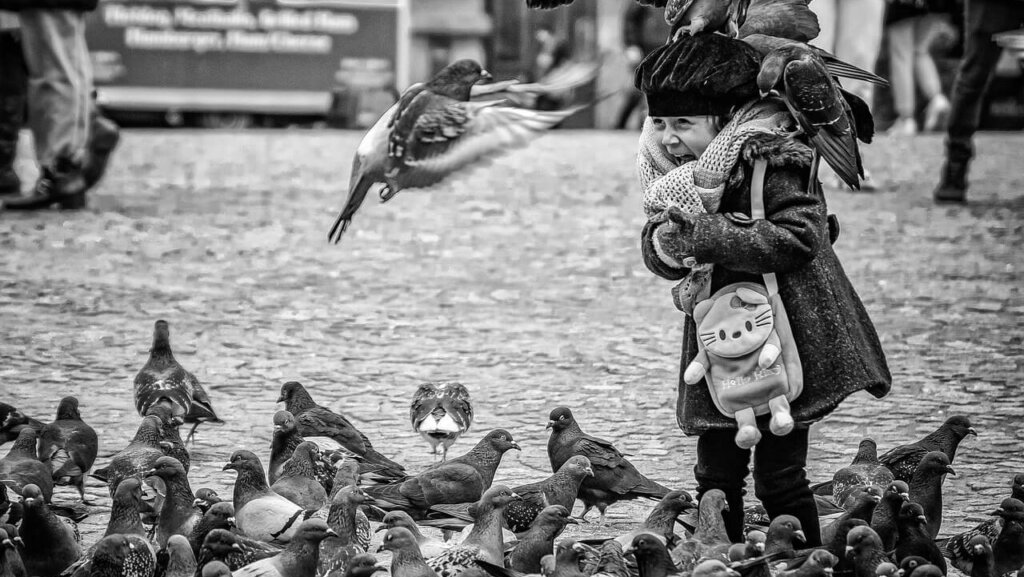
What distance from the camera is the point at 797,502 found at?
4.69 metres

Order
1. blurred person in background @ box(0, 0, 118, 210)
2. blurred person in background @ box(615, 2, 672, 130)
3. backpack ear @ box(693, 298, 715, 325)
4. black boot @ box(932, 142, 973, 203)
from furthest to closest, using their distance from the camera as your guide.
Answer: blurred person in background @ box(615, 2, 672, 130)
black boot @ box(932, 142, 973, 203)
blurred person in background @ box(0, 0, 118, 210)
backpack ear @ box(693, 298, 715, 325)

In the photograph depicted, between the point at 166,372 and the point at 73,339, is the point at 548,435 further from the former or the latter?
the point at 73,339

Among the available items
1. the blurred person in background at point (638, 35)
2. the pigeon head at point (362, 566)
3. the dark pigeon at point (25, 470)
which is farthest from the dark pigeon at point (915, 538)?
the blurred person in background at point (638, 35)

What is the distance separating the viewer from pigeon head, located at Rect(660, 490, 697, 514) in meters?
4.97

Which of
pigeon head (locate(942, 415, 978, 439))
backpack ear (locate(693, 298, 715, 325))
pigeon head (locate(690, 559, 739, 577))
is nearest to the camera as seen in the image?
pigeon head (locate(690, 559, 739, 577))

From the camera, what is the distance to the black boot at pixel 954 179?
12.5m

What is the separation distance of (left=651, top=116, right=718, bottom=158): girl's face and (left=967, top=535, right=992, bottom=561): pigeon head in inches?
56.0

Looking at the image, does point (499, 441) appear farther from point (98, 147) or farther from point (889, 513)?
point (98, 147)

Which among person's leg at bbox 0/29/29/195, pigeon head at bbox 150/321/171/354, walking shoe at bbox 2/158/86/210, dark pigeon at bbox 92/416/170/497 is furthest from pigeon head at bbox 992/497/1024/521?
person's leg at bbox 0/29/29/195

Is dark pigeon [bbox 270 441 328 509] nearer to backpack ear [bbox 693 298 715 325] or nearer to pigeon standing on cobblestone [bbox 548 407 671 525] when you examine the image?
pigeon standing on cobblestone [bbox 548 407 671 525]

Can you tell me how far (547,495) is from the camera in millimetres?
5383

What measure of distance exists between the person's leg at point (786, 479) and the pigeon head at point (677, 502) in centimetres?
31

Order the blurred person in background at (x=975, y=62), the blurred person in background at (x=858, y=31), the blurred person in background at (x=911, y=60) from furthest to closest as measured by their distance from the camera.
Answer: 1. the blurred person in background at (x=911, y=60)
2. the blurred person in background at (x=858, y=31)
3. the blurred person in background at (x=975, y=62)

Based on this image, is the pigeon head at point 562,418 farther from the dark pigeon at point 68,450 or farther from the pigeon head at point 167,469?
the dark pigeon at point 68,450
